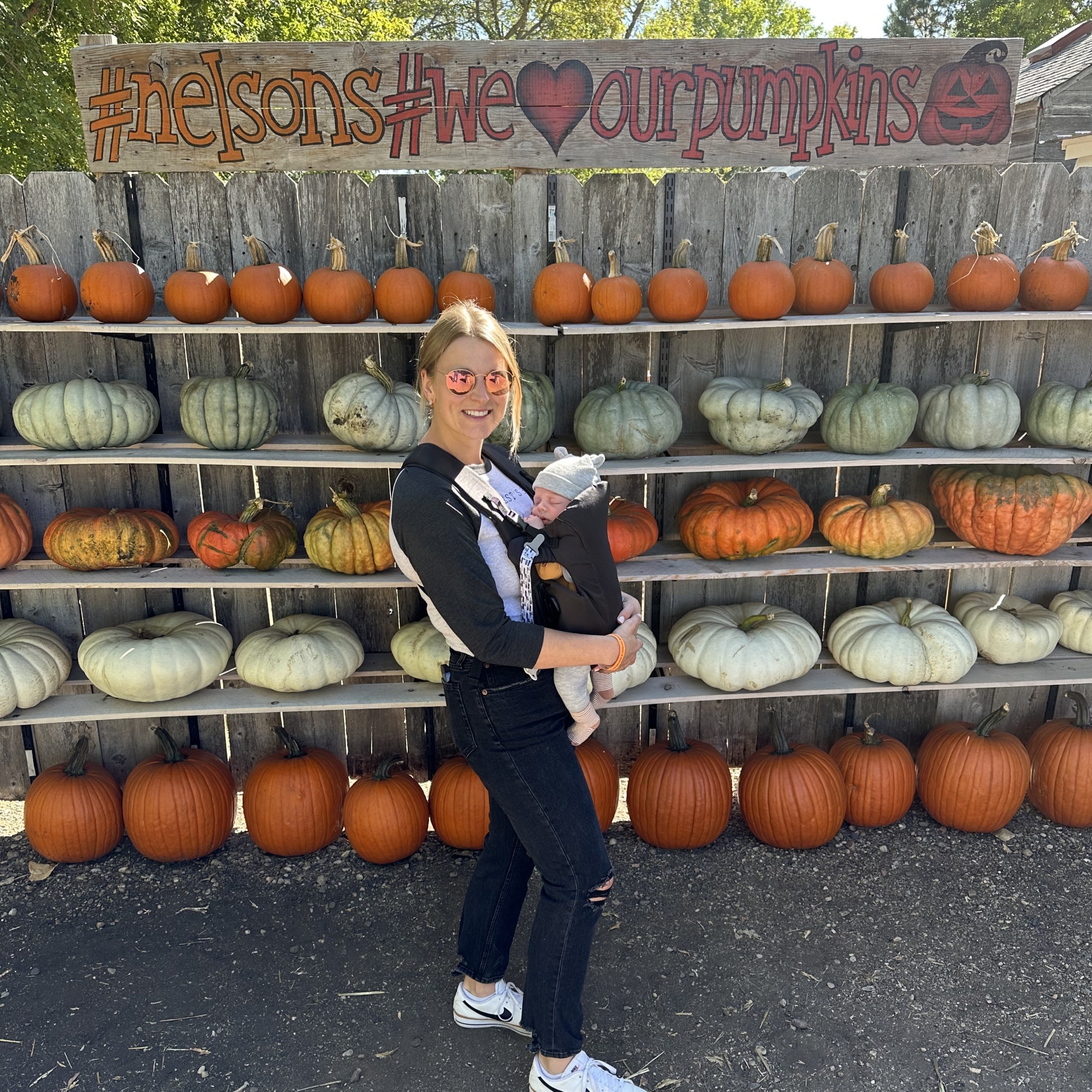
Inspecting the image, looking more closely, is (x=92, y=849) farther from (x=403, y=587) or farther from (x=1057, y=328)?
(x=1057, y=328)

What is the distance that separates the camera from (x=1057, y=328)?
4309 millimetres

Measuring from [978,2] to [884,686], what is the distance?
3053 centimetres

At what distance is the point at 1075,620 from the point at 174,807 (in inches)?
178

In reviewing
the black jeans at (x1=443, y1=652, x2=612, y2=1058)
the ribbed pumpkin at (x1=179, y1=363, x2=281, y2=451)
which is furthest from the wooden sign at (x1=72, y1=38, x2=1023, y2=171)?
the black jeans at (x1=443, y1=652, x2=612, y2=1058)

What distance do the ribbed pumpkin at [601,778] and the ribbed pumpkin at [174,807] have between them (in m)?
1.78

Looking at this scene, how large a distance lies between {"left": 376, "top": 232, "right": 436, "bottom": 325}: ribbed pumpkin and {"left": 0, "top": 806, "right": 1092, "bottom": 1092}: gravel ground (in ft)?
8.34

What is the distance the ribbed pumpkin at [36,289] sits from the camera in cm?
357

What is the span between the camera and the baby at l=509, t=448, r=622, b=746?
239 centimetres

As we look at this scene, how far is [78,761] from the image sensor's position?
13.4 feet

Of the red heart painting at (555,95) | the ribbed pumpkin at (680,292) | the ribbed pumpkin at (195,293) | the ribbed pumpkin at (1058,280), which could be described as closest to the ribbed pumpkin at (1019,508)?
the ribbed pumpkin at (1058,280)

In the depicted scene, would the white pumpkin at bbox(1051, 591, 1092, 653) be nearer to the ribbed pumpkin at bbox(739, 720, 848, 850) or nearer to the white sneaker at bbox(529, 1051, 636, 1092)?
the ribbed pumpkin at bbox(739, 720, 848, 850)

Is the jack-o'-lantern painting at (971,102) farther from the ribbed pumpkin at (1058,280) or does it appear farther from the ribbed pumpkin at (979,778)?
the ribbed pumpkin at (979,778)

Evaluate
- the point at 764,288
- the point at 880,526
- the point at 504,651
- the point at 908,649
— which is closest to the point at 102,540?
the point at 504,651

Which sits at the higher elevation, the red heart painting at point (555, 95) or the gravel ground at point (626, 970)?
the red heart painting at point (555, 95)
